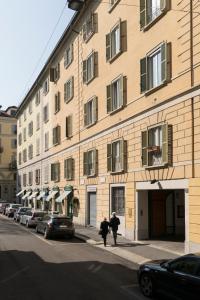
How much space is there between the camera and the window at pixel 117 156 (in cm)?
2840

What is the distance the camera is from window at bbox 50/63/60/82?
47344mm

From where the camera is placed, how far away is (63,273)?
664 inches

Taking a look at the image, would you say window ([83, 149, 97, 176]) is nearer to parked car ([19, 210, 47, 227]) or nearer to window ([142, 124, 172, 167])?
parked car ([19, 210, 47, 227])

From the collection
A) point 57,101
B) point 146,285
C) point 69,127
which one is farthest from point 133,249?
point 57,101

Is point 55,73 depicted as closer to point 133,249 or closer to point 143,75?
point 143,75

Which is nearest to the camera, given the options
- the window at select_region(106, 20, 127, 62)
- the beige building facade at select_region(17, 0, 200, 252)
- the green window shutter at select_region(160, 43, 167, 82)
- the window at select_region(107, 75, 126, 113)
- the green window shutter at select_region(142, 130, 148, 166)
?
the beige building facade at select_region(17, 0, 200, 252)

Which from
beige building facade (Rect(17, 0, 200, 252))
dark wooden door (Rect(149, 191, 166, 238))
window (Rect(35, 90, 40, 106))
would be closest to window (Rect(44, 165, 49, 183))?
beige building facade (Rect(17, 0, 200, 252))

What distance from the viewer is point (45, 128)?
53.8 metres

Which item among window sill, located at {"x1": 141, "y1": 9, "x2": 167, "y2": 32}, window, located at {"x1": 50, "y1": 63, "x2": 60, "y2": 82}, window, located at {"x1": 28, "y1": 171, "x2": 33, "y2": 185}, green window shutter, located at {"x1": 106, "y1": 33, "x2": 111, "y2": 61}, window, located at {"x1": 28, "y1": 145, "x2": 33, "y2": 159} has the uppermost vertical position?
window, located at {"x1": 50, "y1": 63, "x2": 60, "y2": 82}

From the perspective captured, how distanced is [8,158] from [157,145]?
75.3m

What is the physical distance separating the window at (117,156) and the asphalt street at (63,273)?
18.4 ft

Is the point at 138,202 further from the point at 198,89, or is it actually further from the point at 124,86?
the point at 198,89

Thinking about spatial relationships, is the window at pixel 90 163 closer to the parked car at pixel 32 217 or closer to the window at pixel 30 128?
the parked car at pixel 32 217

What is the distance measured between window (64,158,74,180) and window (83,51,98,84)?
750cm
